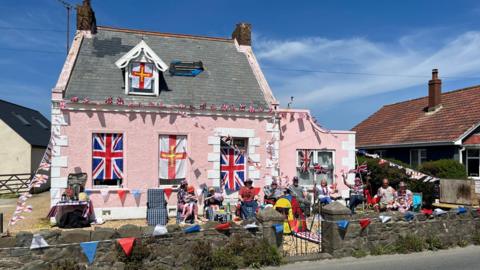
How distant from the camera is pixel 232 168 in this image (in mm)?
13562

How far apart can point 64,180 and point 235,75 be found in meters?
6.92

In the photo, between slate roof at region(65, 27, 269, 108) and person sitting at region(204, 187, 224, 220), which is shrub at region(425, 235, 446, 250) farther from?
slate roof at region(65, 27, 269, 108)

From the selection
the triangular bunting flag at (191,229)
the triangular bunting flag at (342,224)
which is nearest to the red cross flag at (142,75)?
the triangular bunting flag at (191,229)

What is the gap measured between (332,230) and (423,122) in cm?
1694

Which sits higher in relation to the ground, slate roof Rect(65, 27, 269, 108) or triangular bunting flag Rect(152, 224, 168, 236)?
slate roof Rect(65, 27, 269, 108)

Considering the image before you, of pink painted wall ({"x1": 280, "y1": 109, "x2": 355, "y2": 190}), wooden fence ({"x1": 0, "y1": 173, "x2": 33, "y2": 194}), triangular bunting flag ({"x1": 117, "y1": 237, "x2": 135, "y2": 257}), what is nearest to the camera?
triangular bunting flag ({"x1": 117, "y1": 237, "x2": 135, "y2": 257})

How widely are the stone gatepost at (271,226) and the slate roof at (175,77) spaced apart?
6.18m

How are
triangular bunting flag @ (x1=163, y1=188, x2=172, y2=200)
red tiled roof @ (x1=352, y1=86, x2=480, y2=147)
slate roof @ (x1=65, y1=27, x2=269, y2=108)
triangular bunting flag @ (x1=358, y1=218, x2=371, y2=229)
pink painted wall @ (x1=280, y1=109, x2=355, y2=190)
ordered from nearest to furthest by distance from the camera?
1. triangular bunting flag @ (x1=358, y1=218, x2=371, y2=229)
2. triangular bunting flag @ (x1=163, y1=188, x2=172, y2=200)
3. slate roof @ (x1=65, y1=27, x2=269, y2=108)
4. pink painted wall @ (x1=280, y1=109, x2=355, y2=190)
5. red tiled roof @ (x1=352, y1=86, x2=480, y2=147)

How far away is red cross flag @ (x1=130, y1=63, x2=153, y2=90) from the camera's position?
12898 millimetres

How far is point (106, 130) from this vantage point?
39.7ft

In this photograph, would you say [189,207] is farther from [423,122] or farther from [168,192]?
[423,122]

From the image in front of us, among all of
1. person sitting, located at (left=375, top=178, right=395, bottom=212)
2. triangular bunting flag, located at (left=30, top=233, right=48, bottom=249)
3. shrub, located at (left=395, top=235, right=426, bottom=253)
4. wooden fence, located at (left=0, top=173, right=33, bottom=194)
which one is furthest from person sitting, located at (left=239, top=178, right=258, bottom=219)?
wooden fence, located at (left=0, top=173, right=33, bottom=194)

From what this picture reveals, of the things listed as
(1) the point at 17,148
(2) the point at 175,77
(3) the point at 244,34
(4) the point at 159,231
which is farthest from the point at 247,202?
(1) the point at 17,148

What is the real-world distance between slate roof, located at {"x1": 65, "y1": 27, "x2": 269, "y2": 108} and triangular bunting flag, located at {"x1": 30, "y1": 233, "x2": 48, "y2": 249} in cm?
632
